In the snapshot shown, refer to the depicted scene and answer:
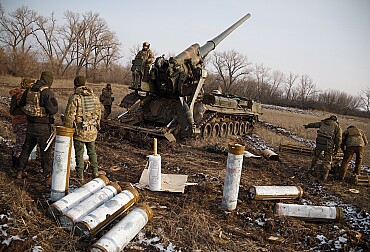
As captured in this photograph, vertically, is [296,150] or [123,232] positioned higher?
[296,150]

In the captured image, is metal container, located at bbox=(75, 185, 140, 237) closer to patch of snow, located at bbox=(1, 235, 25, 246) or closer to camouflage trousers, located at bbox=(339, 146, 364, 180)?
patch of snow, located at bbox=(1, 235, 25, 246)

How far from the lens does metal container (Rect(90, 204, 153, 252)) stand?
3574mm

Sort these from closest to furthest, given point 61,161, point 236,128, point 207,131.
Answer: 1. point 61,161
2. point 207,131
3. point 236,128

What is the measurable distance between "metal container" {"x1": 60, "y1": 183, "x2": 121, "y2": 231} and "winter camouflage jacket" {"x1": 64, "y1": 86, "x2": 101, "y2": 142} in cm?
119

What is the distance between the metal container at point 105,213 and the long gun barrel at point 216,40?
849cm

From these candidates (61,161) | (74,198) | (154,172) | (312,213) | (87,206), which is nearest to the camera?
(87,206)

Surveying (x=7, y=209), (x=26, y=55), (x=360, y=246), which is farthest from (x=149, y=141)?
(x=26, y=55)

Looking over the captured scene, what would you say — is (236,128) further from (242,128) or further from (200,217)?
(200,217)

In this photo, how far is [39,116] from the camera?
17.9 ft

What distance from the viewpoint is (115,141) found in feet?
32.4

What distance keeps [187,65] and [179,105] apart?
1453mm

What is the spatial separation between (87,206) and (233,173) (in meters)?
2.20

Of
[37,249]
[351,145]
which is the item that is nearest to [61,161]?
[37,249]

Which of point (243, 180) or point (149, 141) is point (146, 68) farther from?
point (243, 180)
